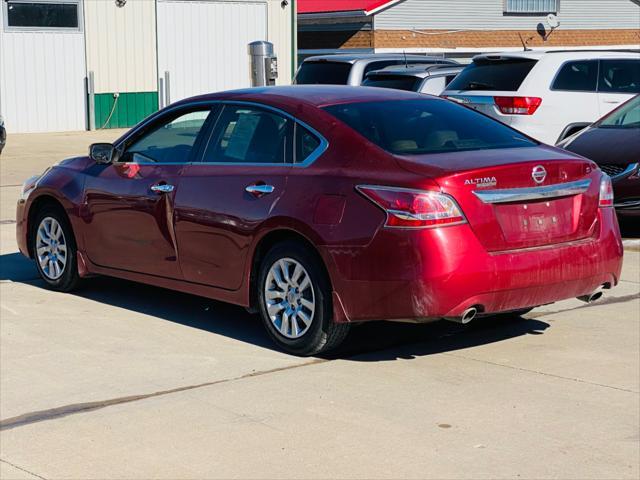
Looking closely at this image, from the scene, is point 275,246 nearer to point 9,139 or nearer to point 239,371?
point 239,371

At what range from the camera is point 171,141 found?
820cm

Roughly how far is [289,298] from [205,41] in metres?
23.7

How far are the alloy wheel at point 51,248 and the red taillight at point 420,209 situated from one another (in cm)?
319

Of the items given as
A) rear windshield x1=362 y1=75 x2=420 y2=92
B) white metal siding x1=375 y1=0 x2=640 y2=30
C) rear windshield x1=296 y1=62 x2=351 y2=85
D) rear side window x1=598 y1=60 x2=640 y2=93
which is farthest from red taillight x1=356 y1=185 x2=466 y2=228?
white metal siding x1=375 y1=0 x2=640 y2=30

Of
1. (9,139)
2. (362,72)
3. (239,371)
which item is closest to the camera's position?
(239,371)

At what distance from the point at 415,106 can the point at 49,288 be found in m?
3.22

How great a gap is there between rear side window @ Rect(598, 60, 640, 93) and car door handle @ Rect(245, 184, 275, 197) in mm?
8094

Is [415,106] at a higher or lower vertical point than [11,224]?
higher

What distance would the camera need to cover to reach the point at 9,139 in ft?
82.2

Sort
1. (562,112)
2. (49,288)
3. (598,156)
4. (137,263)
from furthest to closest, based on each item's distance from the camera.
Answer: (562,112) < (598,156) < (49,288) < (137,263)

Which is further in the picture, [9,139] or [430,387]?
[9,139]

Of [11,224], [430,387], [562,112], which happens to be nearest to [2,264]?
[11,224]

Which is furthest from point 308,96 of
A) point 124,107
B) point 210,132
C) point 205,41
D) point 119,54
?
point 205,41

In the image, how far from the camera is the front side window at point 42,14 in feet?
85.9
